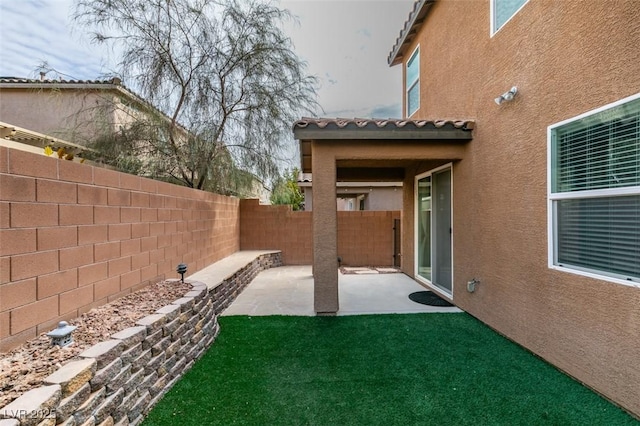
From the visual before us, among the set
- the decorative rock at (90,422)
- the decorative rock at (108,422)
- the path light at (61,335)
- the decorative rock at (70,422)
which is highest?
the path light at (61,335)

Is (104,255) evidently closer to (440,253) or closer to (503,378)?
(503,378)

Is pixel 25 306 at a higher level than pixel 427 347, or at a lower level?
higher

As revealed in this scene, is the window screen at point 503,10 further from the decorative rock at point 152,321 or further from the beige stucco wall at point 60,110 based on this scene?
the beige stucco wall at point 60,110

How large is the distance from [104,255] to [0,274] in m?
1.36

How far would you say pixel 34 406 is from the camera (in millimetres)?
1811

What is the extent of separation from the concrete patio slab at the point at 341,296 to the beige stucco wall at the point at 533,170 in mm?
1414

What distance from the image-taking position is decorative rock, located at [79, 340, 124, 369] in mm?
2432

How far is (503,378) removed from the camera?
3619 mm

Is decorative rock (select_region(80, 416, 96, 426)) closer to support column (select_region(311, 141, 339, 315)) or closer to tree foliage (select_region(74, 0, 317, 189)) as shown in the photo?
support column (select_region(311, 141, 339, 315))

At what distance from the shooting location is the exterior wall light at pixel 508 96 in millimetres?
4461

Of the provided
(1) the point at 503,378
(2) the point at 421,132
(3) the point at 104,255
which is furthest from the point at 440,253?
(3) the point at 104,255

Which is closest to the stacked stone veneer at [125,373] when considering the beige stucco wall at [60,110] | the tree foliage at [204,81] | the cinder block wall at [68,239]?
the cinder block wall at [68,239]

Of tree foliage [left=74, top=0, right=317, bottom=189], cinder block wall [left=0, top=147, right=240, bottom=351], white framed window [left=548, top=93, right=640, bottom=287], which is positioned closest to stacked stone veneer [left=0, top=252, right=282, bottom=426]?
cinder block wall [left=0, top=147, right=240, bottom=351]

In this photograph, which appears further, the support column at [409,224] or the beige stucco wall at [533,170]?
the support column at [409,224]
